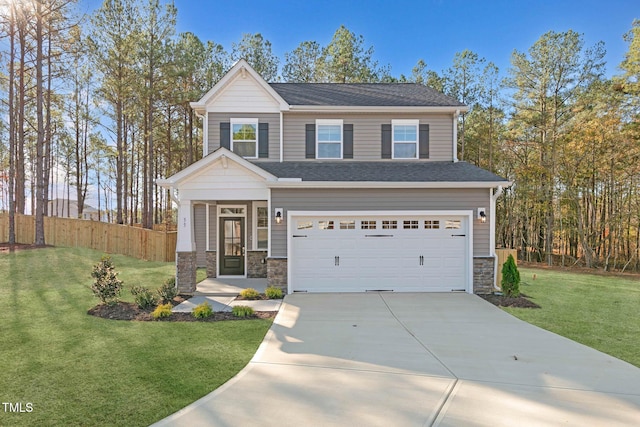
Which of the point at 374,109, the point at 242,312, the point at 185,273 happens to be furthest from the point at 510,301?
the point at 185,273

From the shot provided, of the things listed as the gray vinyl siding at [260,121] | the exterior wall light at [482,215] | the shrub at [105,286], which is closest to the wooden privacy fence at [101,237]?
the gray vinyl siding at [260,121]

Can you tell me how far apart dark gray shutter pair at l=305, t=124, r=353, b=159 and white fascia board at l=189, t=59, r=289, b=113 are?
44.0 inches

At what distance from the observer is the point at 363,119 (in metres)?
11.9

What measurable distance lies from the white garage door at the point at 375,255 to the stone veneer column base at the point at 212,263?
3.59 m

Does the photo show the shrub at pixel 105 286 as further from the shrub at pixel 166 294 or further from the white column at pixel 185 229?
the white column at pixel 185 229

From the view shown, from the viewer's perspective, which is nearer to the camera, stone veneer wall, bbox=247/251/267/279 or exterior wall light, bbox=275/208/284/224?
exterior wall light, bbox=275/208/284/224

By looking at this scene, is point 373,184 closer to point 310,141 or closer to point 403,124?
point 310,141

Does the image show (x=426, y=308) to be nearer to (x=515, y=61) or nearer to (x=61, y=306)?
(x=61, y=306)

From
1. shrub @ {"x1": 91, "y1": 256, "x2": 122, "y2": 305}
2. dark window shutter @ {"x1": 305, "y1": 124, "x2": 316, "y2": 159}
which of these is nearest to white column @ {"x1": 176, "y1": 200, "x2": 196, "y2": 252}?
shrub @ {"x1": 91, "y1": 256, "x2": 122, "y2": 305}

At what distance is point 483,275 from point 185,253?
857 centimetres

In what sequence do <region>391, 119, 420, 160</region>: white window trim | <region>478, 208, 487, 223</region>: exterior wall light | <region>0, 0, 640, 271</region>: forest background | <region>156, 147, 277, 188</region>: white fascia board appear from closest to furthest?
<region>156, 147, 277, 188</region>: white fascia board, <region>478, 208, 487, 223</region>: exterior wall light, <region>391, 119, 420, 160</region>: white window trim, <region>0, 0, 640, 271</region>: forest background

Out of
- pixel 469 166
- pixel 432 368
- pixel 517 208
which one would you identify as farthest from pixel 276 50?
pixel 432 368

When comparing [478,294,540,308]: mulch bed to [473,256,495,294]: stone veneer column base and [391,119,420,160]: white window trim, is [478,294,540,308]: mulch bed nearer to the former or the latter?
[473,256,495,294]: stone veneer column base

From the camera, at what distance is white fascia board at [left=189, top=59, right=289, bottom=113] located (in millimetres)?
11391
